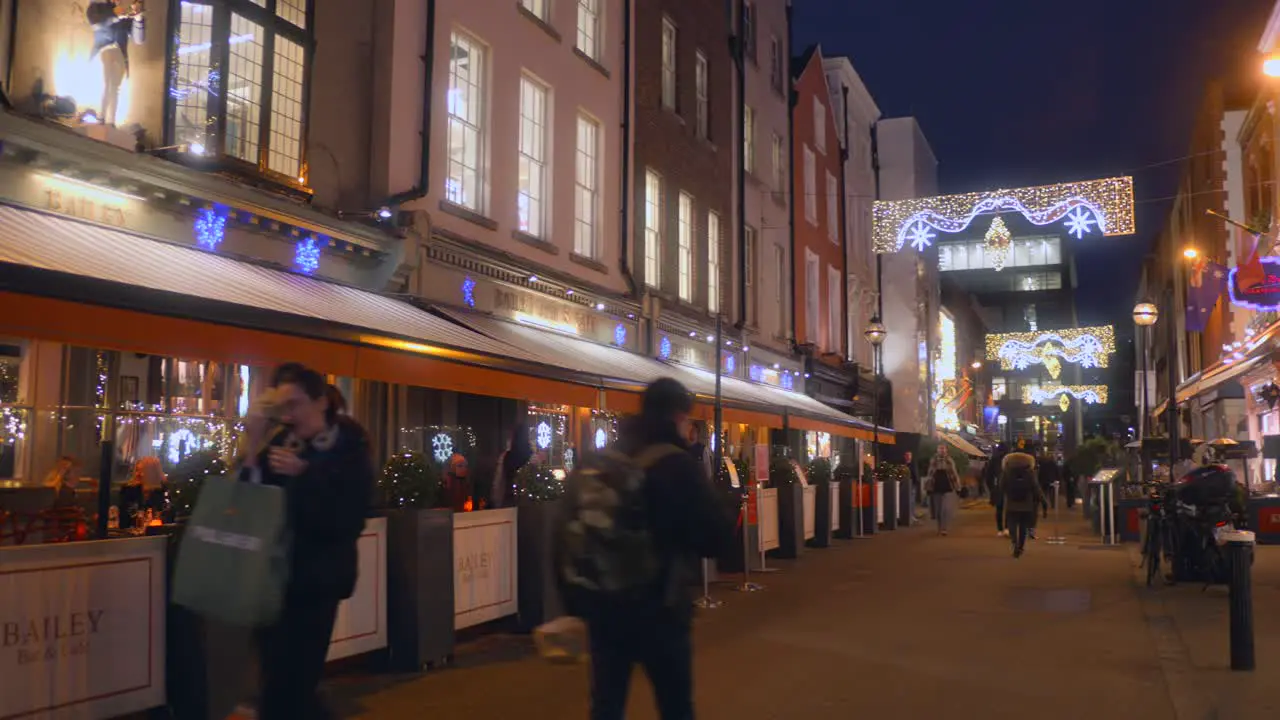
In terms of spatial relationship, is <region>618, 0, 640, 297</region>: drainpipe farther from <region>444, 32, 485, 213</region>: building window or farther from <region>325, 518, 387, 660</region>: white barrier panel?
<region>325, 518, 387, 660</region>: white barrier panel

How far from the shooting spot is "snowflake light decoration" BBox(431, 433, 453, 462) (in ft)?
48.4

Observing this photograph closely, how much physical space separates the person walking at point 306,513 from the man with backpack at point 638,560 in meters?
0.81

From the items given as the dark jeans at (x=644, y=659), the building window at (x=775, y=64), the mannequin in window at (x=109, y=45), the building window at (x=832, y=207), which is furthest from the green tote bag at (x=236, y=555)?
the building window at (x=832, y=207)

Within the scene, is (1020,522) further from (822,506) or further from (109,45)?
(109,45)

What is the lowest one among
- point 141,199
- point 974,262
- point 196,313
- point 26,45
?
point 196,313

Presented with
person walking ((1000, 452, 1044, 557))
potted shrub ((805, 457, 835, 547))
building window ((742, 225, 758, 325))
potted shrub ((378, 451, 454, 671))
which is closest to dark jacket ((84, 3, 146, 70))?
potted shrub ((378, 451, 454, 671))

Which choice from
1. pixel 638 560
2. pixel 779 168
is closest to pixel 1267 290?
pixel 779 168

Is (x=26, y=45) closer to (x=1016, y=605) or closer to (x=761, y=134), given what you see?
(x=1016, y=605)

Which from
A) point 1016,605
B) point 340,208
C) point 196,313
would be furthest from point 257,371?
point 1016,605

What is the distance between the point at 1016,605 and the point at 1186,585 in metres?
3.07

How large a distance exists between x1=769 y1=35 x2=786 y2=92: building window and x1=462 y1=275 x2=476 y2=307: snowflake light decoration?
1617 cm

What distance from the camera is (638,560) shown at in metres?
4.38

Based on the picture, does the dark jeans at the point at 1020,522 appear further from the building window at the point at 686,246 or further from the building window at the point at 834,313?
the building window at the point at 834,313

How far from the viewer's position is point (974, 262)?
344 feet
